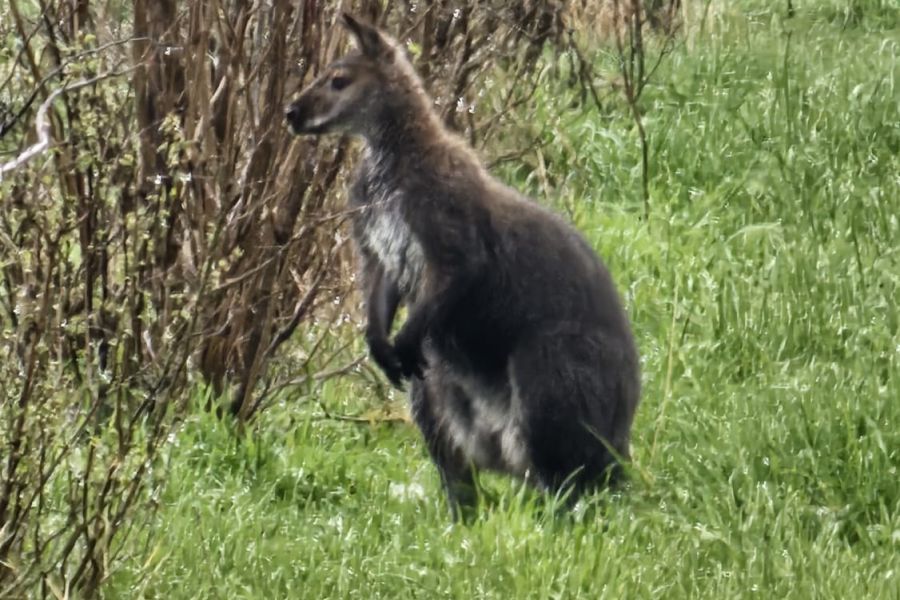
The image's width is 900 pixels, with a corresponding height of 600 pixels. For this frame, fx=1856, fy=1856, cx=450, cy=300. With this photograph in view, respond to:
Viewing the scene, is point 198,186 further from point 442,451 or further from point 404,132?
point 442,451

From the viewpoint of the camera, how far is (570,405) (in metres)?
5.81

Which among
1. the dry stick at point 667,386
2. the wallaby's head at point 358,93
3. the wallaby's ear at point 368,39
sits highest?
the wallaby's ear at point 368,39

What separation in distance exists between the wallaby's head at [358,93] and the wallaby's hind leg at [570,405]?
3.11 ft

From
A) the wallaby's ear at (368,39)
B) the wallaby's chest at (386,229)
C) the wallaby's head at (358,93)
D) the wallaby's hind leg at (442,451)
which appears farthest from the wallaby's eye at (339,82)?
the wallaby's hind leg at (442,451)

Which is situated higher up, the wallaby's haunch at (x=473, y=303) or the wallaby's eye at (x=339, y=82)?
the wallaby's eye at (x=339, y=82)

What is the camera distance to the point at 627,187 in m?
8.86

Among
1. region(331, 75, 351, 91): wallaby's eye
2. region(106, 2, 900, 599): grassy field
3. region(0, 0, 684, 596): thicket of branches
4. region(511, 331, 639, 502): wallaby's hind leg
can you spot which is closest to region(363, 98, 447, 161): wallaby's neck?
region(331, 75, 351, 91): wallaby's eye

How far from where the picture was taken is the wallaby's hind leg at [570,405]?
5793mm

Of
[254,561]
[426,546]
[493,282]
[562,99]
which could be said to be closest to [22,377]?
[254,561]

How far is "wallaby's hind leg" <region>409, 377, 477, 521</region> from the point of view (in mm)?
5926

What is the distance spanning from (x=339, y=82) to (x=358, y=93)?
0.08 metres

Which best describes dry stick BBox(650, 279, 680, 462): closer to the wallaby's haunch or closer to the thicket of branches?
the wallaby's haunch

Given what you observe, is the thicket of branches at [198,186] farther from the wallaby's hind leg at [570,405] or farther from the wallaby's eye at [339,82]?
the wallaby's hind leg at [570,405]

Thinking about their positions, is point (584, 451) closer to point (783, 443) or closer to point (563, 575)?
point (783, 443)
